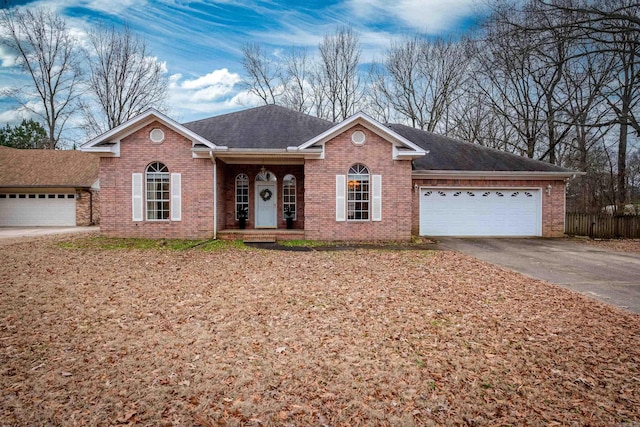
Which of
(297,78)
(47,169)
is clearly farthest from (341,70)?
(47,169)

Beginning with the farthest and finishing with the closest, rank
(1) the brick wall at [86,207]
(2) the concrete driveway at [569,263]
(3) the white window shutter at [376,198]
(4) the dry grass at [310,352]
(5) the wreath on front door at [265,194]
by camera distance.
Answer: (1) the brick wall at [86,207] → (5) the wreath on front door at [265,194] → (3) the white window shutter at [376,198] → (2) the concrete driveway at [569,263] → (4) the dry grass at [310,352]

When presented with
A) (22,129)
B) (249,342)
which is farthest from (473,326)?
(22,129)

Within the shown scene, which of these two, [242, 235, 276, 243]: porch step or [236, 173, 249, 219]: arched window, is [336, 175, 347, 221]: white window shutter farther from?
[236, 173, 249, 219]: arched window

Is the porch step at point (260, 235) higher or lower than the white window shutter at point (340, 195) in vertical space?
lower

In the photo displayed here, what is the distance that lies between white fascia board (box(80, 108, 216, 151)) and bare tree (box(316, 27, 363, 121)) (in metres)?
17.4

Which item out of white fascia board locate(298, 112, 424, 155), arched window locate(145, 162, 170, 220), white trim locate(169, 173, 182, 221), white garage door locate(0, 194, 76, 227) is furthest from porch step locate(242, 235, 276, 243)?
white garage door locate(0, 194, 76, 227)

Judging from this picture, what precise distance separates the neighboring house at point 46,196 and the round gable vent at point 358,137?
16.2 m

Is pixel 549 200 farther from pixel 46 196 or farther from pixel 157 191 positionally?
pixel 46 196

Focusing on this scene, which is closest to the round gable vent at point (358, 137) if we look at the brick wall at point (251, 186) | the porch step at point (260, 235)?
the brick wall at point (251, 186)

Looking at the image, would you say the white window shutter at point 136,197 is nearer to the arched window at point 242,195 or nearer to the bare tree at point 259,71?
the arched window at point 242,195

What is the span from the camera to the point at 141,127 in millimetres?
12289

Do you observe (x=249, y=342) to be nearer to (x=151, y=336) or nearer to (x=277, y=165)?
(x=151, y=336)

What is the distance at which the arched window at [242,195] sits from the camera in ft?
47.2

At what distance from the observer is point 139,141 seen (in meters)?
12.4
